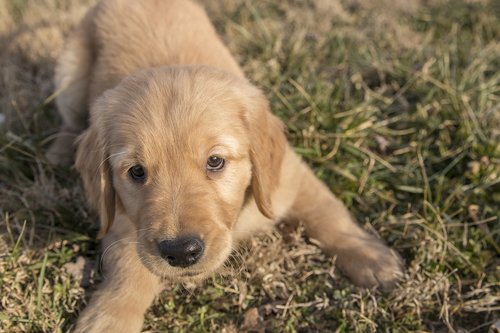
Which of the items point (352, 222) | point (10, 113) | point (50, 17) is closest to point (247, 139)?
point (352, 222)

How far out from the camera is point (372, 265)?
3.09 metres

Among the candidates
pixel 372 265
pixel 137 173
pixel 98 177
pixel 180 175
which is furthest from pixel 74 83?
pixel 372 265

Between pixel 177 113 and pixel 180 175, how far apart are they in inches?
11.4

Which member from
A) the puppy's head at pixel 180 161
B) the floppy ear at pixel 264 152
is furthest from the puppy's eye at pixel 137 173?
the floppy ear at pixel 264 152

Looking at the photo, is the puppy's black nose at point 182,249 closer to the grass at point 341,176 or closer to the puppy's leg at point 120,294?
the puppy's leg at point 120,294

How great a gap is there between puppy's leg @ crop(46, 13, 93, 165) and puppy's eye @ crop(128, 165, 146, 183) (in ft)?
5.20

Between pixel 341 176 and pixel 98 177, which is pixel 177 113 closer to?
pixel 98 177

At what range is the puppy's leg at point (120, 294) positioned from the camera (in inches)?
111

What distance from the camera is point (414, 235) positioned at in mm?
3227

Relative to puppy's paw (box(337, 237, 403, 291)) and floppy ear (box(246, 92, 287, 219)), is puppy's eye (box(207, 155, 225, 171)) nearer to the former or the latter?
floppy ear (box(246, 92, 287, 219))

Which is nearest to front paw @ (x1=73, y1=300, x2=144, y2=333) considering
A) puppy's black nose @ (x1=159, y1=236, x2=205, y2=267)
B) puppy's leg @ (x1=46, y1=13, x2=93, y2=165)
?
puppy's black nose @ (x1=159, y1=236, x2=205, y2=267)

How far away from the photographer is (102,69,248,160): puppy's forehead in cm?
255

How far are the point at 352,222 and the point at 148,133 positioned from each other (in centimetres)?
142

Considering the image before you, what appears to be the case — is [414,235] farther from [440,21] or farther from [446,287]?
[440,21]
